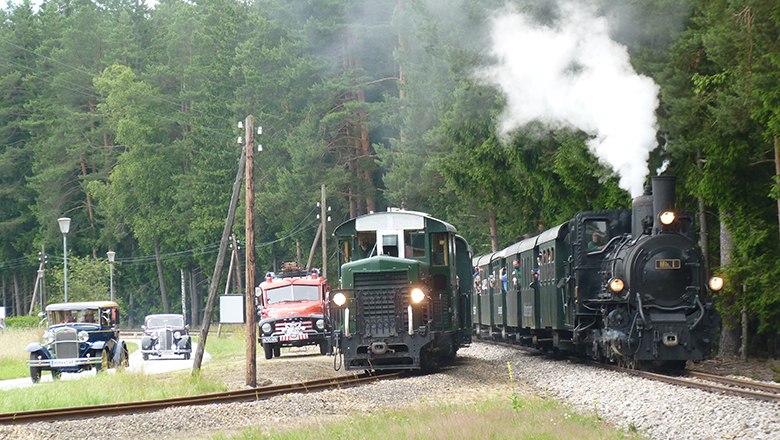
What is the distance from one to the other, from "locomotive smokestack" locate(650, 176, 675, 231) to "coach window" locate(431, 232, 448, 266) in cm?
524

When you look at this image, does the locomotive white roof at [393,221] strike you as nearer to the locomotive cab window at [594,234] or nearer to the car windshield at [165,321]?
the locomotive cab window at [594,234]

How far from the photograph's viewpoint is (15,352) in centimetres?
4050

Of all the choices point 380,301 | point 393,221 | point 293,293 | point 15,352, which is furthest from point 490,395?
point 15,352

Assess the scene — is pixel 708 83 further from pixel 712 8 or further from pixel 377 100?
pixel 377 100

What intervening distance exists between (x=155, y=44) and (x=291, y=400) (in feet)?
257

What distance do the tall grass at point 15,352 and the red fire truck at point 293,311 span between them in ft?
24.5

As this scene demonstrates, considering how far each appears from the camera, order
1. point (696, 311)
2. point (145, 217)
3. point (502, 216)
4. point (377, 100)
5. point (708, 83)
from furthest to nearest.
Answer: point (145, 217) < point (377, 100) < point (502, 216) < point (708, 83) < point (696, 311)

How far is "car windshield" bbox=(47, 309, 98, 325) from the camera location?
29984 mm

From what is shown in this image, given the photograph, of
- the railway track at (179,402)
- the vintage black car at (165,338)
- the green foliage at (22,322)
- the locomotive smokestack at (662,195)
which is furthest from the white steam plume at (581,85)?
the green foliage at (22,322)

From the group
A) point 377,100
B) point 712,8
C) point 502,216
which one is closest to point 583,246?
point 712,8

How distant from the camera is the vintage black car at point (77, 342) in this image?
29.4 meters

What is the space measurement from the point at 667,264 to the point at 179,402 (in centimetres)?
841

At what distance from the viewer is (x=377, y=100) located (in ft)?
239

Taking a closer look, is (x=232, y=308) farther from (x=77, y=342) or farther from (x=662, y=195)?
Answer: (x=662, y=195)
